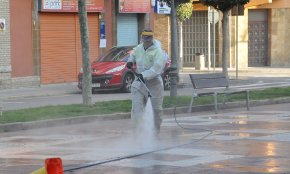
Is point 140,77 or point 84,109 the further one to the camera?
point 84,109

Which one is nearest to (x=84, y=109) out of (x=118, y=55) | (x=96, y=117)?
(x=96, y=117)

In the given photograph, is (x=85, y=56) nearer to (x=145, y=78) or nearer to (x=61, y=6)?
(x=145, y=78)

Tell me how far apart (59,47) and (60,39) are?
0.32 meters

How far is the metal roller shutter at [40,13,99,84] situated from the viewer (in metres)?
29.1

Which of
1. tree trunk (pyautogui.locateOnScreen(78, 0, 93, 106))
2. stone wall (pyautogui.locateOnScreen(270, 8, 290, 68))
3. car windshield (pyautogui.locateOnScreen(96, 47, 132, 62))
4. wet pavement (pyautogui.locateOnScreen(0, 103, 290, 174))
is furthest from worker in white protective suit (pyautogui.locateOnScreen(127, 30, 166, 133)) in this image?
stone wall (pyautogui.locateOnScreen(270, 8, 290, 68))

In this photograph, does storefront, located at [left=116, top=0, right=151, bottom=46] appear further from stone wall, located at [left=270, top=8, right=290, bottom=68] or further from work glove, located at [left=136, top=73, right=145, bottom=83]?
work glove, located at [left=136, top=73, right=145, bottom=83]

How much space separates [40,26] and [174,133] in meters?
16.3

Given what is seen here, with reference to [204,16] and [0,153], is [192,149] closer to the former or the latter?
[0,153]

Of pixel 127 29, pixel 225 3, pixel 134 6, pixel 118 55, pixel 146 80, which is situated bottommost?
pixel 146 80

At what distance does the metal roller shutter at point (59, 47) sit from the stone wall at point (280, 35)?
14.4 metres

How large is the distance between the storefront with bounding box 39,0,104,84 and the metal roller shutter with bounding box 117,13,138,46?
5.91ft

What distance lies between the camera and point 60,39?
2978 cm

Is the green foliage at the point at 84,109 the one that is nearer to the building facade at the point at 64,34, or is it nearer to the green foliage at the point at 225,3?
the green foliage at the point at 225,3

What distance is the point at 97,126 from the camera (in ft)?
50.3
